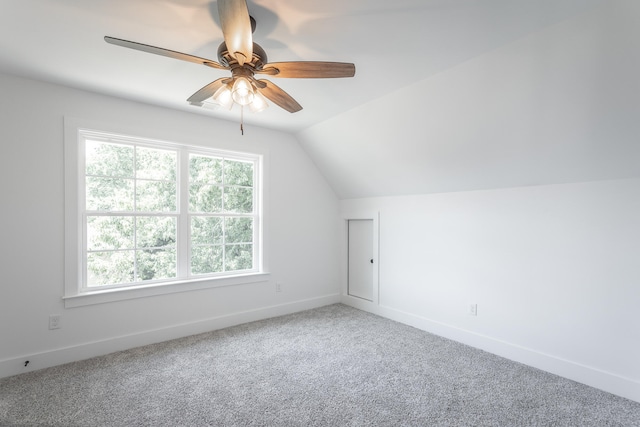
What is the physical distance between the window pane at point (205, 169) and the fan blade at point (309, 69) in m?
2.18

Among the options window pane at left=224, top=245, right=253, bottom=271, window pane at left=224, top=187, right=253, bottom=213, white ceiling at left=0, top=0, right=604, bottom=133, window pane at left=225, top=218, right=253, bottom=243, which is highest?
white ceiling at left=0, top=0, right=604, bottom=133

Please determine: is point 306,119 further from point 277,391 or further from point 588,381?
point 588,381

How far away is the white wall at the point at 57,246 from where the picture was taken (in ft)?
8.95

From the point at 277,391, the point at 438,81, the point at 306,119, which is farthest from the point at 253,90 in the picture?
the point at 277,391

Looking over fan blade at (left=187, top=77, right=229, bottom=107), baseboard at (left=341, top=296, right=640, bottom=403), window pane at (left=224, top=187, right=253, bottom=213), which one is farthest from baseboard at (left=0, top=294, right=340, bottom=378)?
fan blade at (left=187, top=77, right=229, bottom=107)

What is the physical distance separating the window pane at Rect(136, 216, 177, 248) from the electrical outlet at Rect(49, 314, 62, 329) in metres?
0.89

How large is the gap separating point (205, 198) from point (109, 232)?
1.04 m

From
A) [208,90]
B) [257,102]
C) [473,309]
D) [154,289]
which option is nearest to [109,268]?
[154,289]

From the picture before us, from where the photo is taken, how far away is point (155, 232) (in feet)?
11.5

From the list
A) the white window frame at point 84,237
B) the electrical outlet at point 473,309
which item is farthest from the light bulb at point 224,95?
the electrical outlet at point 473,309

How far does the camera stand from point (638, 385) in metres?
2.35

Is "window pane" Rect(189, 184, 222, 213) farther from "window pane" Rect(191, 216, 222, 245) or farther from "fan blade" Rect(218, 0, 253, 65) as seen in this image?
"fan blade" Rect(218, 0, 253, 65)

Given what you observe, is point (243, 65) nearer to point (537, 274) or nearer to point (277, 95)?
point (277, 95)

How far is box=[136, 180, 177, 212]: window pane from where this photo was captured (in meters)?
3.42
